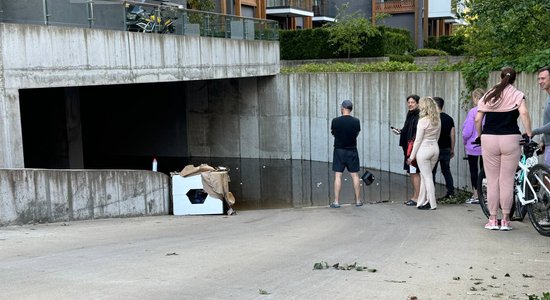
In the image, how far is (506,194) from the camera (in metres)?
6.76

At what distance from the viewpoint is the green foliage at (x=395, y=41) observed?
26.5 m

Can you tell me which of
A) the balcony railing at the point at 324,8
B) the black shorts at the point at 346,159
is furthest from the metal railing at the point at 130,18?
the balcony railing at the point at 324,8

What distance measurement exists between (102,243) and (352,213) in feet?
13.3

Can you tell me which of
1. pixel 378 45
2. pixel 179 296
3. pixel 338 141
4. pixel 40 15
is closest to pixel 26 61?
pixel 40 15

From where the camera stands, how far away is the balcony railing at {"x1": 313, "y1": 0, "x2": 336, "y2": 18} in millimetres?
40625

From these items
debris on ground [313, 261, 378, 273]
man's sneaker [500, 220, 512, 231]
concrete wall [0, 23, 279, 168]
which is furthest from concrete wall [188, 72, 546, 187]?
debris on ground [313, 261, 378, 273]

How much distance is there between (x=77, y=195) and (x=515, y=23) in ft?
27.2

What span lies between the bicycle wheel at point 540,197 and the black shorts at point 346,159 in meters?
3.65

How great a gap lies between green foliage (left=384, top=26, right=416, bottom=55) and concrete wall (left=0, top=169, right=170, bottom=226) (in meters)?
18.0

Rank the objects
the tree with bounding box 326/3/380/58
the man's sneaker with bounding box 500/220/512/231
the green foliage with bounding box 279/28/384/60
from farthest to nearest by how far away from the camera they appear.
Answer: the green foliage with bounding box 279/28/384/60 → the tree with bounding box 326/3/380/58 → the man's sneaker with bounding box 500/220/512/231

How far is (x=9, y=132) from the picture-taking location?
32.1ft

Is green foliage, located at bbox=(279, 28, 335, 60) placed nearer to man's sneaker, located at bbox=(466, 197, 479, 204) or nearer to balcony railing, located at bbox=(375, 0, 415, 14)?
balcony railing, located at bbox=(375, 0, 415, 14)

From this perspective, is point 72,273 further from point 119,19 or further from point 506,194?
point 119,19

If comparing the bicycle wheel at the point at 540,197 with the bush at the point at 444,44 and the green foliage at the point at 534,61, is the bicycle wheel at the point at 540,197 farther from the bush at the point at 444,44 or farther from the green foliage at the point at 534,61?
the bush at the point at 444,44
